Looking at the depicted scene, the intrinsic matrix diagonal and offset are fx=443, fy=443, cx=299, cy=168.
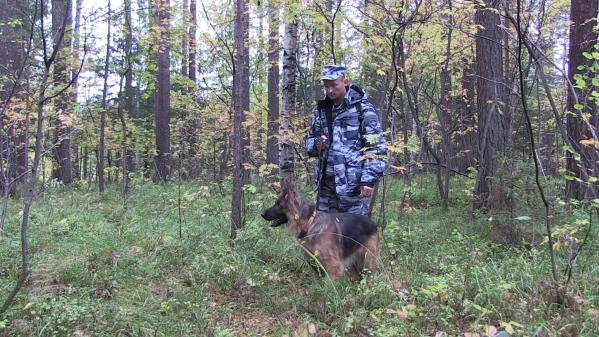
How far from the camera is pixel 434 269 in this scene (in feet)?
15.0

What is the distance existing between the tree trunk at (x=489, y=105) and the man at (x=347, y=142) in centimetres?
351

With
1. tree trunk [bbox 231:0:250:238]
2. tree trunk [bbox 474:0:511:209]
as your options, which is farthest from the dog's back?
tree trunk [bbox 474:0:511:209]

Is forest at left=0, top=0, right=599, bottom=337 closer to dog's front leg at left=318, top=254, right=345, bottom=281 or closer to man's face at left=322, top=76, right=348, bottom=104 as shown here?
dog's front leg at left=318, top=254, right=345, bottom=281

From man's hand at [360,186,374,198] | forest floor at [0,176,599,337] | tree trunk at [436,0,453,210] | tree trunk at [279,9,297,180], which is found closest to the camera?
forest floor at [0,176,599,337]

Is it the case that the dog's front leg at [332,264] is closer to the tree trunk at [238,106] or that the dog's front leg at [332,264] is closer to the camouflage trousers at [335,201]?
the camouflage trousers at [335,201]

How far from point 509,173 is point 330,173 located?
2.64 meters

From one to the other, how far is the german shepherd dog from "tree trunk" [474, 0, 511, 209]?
3679mm

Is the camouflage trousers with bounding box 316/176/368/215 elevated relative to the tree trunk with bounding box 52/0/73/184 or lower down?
lower down

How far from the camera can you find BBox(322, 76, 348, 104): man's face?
179 inches

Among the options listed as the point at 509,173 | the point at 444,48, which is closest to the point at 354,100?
the point at 509,173

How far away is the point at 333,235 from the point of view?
4254 mm

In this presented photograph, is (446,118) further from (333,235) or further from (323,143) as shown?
(333,235)

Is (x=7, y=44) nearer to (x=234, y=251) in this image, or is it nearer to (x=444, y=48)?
(x=234, y=251)

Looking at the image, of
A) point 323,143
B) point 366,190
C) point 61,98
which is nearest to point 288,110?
point 323,143
